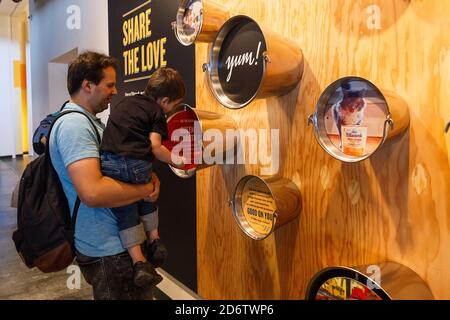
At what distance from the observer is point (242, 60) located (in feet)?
5.85

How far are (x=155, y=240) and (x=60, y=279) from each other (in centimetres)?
220

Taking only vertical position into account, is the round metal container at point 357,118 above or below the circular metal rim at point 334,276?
above

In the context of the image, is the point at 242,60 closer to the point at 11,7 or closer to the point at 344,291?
the point at 344,291

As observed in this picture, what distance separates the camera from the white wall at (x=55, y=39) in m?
4.20

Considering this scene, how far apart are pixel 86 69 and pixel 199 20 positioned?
2.51 ft

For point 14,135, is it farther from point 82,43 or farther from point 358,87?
point 358,87

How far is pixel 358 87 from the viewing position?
1.35 meters

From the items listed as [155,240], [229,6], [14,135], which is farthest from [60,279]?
[14,135]

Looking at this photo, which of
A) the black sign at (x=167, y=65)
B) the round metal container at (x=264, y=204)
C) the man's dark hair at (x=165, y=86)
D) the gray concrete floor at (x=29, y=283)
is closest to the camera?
the round metal container at (x=264, y=204)

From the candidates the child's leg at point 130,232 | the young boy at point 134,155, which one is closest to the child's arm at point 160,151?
the young boy at point 134,155

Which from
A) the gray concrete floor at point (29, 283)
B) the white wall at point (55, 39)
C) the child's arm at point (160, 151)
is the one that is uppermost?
the white wall at point (55, 39)

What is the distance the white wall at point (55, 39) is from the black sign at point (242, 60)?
2.52m

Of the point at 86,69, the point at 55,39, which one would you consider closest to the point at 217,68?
the point at 86,69

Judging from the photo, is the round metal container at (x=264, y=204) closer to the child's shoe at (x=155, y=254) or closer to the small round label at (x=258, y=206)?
the small round label at (x=258, y=206)
